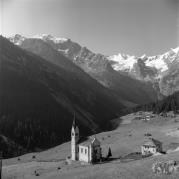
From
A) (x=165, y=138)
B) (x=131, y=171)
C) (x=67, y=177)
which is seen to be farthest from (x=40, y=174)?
(x=165, y=138)

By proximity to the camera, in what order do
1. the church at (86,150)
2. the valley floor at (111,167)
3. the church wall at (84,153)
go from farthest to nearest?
the church wall at (84,153), the church at (86,150), the valley floor at (111,167)

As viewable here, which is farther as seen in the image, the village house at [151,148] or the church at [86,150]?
the village house at [151,148]

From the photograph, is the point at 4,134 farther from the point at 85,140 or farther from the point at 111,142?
the point at 85,140

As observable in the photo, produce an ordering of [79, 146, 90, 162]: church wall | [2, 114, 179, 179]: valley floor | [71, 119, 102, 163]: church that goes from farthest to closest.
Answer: [79, 146, 90, 162]: church wall < [71, 119, 102, 163]: church < [2, 114, 179, 179]: valley floor

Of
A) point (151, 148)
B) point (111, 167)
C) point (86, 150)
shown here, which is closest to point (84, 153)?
point (86, 150)

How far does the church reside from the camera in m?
97.2

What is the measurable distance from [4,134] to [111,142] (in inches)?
3196

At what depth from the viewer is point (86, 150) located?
99062 mm

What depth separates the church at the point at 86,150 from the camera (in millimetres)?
97250

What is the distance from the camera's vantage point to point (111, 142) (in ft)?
461

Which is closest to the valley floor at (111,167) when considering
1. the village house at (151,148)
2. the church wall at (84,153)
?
the church wall at (84,153)

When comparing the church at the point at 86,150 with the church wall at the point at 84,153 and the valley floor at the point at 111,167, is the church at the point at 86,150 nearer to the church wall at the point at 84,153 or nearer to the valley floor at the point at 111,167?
the church wall at the point at 84,153

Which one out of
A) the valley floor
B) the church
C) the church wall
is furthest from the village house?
the church wall

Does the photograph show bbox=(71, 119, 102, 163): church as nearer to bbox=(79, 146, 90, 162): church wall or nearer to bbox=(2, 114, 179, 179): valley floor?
bbox=(79, 146, 90, 162): church wall
